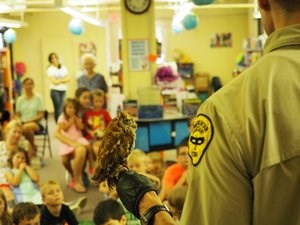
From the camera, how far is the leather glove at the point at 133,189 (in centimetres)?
107

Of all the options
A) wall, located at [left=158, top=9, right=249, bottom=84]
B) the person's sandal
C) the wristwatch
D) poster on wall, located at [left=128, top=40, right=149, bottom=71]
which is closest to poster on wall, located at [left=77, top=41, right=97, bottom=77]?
wall, located at [left=158, top=9, right=249, bottom=84]

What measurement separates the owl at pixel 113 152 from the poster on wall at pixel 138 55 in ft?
15.8

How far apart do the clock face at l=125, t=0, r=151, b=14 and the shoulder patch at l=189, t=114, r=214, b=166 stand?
5148 mm

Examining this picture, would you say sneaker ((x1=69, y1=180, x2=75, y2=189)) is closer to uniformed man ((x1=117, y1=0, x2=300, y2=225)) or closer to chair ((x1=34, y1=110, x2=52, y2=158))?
chair ((x1=34, y1=110, x2=52, y2=158))

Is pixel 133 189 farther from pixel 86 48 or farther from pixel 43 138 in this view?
pixel 86 48

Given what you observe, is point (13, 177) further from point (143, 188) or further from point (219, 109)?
point (219, 109)

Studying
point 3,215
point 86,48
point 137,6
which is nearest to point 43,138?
point 137,6

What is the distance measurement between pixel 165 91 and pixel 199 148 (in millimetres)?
5557

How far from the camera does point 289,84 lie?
2.53 feet

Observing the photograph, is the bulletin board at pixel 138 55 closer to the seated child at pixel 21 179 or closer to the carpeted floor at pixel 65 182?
the carpeted floor at pixel 65 182

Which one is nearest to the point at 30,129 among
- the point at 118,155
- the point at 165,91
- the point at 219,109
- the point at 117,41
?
the point at 165,91

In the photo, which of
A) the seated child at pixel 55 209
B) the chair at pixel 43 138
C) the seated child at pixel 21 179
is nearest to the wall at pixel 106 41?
the chair at pixel 43 138

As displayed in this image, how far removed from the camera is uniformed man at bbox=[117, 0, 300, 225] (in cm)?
75

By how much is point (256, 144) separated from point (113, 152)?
45 centimetres
